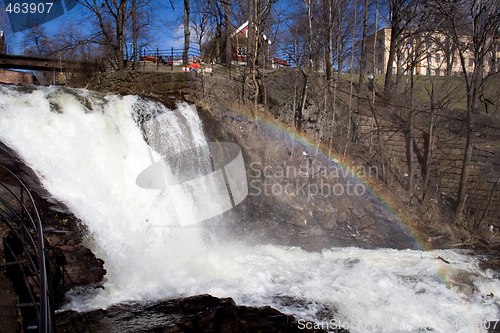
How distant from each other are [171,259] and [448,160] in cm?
1176

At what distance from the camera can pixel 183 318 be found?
4.62 metres

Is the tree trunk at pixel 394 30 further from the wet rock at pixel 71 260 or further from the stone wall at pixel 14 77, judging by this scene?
the stone wall at pixel 14 77

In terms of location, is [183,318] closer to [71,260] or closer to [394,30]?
[71,260]

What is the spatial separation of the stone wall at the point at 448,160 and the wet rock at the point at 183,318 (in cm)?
999

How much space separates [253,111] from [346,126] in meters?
4.32

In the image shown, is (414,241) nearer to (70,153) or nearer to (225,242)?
(225,242)

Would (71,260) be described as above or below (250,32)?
below

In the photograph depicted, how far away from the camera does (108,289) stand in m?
5.35

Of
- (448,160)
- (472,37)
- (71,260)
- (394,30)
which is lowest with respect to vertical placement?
(71,260)

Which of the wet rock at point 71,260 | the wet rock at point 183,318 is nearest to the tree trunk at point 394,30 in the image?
the wet rock at point 183,318

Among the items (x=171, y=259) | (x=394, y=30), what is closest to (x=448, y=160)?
(x=394, y=30)

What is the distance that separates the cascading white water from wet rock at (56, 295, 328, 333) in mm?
332

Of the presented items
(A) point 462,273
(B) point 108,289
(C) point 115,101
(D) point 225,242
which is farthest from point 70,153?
(A) point 462,273

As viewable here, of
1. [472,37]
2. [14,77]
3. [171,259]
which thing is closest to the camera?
[171,259]
